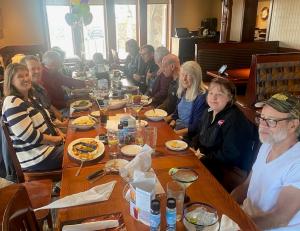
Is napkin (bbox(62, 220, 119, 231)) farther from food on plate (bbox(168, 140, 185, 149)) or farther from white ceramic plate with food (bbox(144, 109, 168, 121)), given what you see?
white ceramic plate with food (bbox(144, 109, 168, 121))

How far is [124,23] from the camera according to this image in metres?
7.89

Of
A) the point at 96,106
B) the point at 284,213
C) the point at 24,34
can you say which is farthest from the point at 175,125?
the point at 24,34

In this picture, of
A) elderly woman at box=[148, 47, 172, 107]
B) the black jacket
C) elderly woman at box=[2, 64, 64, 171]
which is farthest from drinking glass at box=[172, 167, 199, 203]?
elderly woman at box=[148, 47, 172, 107]

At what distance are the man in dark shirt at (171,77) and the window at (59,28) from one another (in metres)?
5.09

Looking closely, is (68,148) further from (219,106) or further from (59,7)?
(59,7)

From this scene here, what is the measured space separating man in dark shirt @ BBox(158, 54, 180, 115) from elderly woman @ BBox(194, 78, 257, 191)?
3.41 feet

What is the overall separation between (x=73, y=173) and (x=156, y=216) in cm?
69

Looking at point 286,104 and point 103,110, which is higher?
point 286,104

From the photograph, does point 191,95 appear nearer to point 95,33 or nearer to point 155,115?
point 155,115

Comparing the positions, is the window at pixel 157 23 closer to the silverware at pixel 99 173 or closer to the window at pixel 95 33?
the window at pixel 95 33

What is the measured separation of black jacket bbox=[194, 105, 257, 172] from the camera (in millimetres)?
1871

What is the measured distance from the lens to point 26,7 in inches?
264

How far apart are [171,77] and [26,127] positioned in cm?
185

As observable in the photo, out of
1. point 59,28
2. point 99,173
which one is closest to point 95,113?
point 99,173
